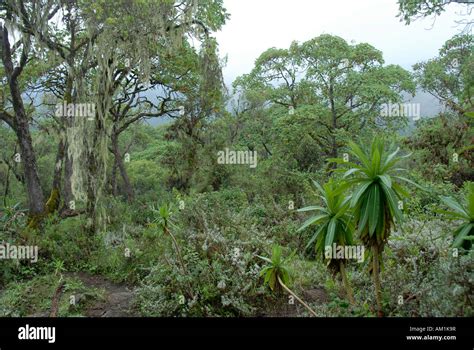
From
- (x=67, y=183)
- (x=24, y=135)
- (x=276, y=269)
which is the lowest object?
(x=276, y=269)

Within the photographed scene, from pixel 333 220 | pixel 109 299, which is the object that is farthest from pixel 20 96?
pixel 333 220

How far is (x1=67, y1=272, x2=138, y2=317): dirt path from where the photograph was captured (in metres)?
4.63

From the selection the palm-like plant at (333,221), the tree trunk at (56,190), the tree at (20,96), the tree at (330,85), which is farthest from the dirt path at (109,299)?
the tree at (330,85)

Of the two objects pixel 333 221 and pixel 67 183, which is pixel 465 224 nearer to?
pixel 333 221

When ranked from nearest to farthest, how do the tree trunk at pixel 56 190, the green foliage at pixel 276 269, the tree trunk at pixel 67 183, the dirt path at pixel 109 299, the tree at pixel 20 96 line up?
the green foliage at pixel 276 269 < the dirt path at pixel 109 299 < the tree at pixel 20 96 < the tree trunk at pixel 56 190 < the tree trunk at pixel 67 183

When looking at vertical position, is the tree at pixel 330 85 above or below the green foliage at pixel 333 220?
above

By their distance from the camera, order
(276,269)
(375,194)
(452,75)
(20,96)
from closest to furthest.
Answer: (375,194) < (276,269) < (20,96) < (452,75)

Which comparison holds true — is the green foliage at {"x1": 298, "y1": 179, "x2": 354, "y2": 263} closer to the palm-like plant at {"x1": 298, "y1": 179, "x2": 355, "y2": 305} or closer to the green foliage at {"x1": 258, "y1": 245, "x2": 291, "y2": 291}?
the palm-like plant at {"x1": 298, "y1": 179, "x2": 355, "y2": 305}

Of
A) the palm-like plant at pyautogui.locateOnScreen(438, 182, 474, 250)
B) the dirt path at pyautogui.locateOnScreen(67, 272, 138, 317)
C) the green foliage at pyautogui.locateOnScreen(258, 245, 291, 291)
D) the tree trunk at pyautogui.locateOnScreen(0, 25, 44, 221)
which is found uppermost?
the tree trunk at pyautogui.locateOnScreen(0, 25, 44, 221)

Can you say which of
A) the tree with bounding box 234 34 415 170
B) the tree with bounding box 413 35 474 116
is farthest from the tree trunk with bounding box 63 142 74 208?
the tree with bounding box 413 35 474 116

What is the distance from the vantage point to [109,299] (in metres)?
5.05

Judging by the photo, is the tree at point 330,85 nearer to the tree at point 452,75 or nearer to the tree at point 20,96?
the tree at point 452,75

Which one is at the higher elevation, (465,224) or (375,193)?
(375,193)

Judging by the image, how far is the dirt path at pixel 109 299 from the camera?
4.63 metres
